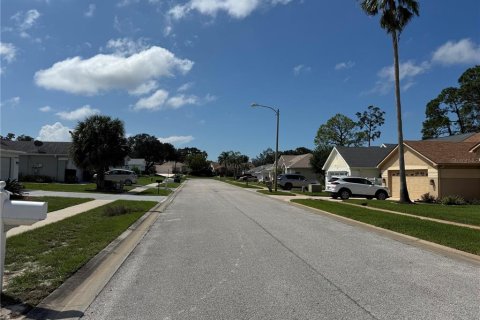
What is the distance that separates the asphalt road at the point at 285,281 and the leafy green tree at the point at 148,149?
140365 millimetres

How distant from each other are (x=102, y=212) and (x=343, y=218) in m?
9.77

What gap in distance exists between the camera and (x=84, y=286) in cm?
719

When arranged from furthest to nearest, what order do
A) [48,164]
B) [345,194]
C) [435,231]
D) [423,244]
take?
[48,164] → [345,194] → [435,231] → [423,244]

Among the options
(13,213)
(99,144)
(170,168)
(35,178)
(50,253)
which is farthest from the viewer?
(170,168)

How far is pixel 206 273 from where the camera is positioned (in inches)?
316

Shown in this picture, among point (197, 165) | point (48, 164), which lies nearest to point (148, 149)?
point (197, 165)

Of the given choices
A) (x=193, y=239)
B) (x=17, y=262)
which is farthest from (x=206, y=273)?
(x=193, y=239)

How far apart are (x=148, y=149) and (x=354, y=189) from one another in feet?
404

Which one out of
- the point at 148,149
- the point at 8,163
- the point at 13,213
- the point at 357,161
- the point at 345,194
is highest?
the point at 148,149

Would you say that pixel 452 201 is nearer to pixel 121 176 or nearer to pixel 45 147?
pixel 121 176

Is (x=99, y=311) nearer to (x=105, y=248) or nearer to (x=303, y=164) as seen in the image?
(x=105, y=248)

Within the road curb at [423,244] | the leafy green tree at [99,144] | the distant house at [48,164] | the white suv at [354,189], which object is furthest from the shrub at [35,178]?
the road curb at [423,244]

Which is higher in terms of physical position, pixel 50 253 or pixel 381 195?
pixel 381 195

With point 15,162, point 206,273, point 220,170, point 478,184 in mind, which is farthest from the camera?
point 220,170
